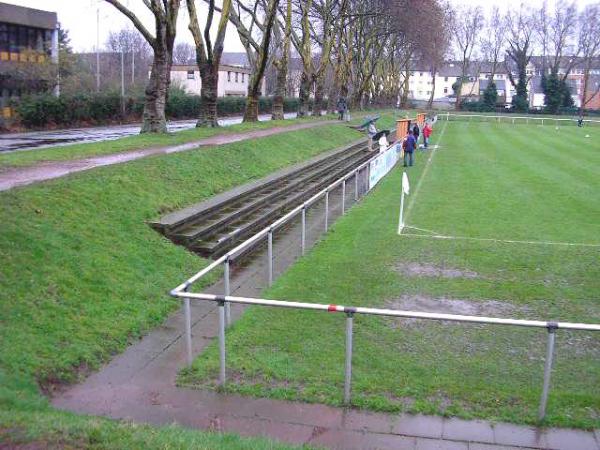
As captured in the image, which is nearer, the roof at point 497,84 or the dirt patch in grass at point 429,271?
the dirt patch in grass at point 429,271

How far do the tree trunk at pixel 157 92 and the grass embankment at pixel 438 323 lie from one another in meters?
8.83

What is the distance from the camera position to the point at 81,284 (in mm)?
8555

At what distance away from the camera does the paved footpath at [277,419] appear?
216 inches

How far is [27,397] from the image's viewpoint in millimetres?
5754

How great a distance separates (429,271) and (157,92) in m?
14.1

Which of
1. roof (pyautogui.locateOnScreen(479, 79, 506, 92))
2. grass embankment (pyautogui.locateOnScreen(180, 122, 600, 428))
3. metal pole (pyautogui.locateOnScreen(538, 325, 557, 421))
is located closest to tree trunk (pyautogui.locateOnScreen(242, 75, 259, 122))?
grass embankment (pyautogui.locateOnScreen(180, 122, 600, 428))

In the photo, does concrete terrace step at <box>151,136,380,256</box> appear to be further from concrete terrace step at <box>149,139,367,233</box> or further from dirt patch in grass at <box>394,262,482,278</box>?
dirt patch in grass at <box>394,262,482,278</box>

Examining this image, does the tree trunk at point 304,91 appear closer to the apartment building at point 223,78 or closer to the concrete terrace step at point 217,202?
the concrete terrace step at point 217,202

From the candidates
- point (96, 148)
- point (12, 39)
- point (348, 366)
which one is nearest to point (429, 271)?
point (348, 366)

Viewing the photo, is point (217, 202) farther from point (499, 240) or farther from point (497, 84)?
point (497, 84)

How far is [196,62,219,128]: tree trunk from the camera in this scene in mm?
26719

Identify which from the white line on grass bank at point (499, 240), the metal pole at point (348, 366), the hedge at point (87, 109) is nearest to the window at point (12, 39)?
the hedge at point (87, 109)

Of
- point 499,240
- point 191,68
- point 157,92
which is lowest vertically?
point 499,240

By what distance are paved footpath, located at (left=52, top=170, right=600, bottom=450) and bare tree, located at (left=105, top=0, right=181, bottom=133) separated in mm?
15946
